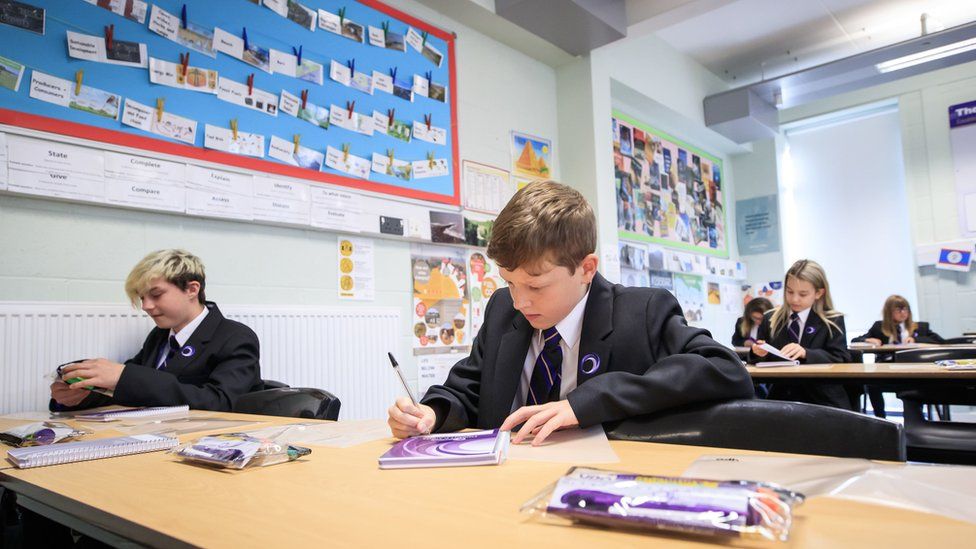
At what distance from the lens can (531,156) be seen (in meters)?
4.10

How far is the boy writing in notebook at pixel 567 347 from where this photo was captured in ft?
3.30

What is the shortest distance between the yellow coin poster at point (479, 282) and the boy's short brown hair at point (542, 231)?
2308mm

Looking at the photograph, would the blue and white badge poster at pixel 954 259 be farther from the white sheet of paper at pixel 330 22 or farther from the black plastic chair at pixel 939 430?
the white sheet of paper at pixel 330 22

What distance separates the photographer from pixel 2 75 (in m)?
2.02

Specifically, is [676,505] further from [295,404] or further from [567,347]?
[295,404]

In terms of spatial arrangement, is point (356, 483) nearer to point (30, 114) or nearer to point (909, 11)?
point (30, 114)

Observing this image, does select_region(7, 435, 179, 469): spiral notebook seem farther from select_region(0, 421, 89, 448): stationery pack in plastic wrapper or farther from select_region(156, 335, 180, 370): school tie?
select_region(156, 335, 180, 370): school tie

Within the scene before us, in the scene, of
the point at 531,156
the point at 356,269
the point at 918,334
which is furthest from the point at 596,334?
the point at 918,334

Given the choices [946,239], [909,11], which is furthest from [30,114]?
[946,239]

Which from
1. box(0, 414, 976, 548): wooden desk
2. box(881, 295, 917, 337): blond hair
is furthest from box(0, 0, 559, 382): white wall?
box(881, 295, 917, 337): blond hair

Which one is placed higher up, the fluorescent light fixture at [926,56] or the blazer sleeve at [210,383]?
the fluorescent light fixture at [926,56]

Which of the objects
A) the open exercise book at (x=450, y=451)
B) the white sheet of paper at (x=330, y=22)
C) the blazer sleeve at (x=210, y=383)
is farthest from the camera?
the white sheet of paper at (x=330, y=22)

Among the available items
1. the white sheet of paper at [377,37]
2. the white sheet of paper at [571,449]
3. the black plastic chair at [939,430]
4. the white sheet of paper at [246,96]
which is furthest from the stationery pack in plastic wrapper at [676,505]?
the white sheet of paper at [377,37]

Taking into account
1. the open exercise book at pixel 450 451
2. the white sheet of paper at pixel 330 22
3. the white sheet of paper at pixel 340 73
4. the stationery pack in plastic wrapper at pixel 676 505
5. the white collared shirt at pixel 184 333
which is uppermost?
the white sheet of paper at pixel 330 22
